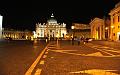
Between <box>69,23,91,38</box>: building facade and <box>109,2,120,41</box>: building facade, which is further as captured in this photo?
<box>69,23,91,38</box>: building facade

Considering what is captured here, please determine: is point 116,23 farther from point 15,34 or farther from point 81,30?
point 15,34

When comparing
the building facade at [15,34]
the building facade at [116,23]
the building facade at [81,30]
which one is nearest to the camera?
the building facade at [116,23]

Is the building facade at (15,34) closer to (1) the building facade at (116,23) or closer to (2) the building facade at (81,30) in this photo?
(2) the building facade at (81,30)

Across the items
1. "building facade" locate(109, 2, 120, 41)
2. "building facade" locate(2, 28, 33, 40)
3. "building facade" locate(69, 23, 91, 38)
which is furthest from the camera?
"building facade" locate(69, 23, 91, 38)

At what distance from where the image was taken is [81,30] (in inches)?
6875

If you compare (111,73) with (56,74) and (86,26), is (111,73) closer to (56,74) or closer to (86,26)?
(56,74)

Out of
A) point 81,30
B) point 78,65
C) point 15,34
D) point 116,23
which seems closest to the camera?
point 78,65

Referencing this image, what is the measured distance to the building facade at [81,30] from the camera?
545ft

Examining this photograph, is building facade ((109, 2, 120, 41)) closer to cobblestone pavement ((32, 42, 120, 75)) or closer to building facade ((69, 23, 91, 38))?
cobblestone pavement ((32, 42, 120, 75))

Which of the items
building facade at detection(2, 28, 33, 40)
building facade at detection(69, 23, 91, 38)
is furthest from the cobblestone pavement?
building facade at detection(69, 23, 91, 38)

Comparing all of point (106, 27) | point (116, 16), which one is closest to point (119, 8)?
point (116, 16)

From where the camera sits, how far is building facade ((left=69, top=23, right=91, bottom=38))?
545ft

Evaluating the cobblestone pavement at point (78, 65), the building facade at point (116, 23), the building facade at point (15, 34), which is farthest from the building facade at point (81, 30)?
the cobblestone pavement at point (78, 65)

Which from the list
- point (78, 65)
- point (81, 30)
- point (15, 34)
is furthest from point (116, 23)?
point (15, 34)
